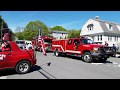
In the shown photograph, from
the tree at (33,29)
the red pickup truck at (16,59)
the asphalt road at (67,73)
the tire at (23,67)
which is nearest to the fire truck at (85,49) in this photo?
the asphalt road at (67,73)

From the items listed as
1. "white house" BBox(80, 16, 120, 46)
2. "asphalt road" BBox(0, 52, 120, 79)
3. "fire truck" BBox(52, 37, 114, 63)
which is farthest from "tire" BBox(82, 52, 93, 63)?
"white house" BBox(80, 16, 120, 46)

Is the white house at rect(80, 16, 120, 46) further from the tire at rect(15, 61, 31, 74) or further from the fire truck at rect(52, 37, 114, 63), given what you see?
the tire at rect(15, 61, 31, 74)

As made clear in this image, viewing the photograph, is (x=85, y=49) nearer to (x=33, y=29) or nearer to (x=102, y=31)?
(x=102, y=31)

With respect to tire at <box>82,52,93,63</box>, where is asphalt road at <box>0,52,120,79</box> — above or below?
below

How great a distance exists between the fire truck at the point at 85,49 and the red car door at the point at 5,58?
7.42 meters

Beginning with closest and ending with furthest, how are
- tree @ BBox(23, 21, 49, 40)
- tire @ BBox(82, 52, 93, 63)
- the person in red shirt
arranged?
the person in red shirt, tire @ BBox(82, 52, 93, 63), tree @ BBox(23, 21, 49, 40)

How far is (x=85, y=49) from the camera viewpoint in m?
14.8

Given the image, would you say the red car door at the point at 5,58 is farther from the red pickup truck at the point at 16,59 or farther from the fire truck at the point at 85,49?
the fire truck at the point at 85,49

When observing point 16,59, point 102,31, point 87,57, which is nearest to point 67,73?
point 16,59

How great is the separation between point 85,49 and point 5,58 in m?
7.92

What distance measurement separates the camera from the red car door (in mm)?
8367
